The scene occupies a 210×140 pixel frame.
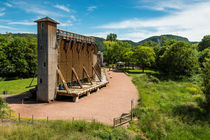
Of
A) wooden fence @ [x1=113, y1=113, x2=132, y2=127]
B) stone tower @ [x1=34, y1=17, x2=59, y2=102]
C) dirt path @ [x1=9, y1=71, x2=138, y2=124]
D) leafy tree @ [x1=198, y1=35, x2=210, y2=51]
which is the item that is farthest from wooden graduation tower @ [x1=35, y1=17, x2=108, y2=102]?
leafy tree @ [x1=198, y1=35, x2=210, y2=51]

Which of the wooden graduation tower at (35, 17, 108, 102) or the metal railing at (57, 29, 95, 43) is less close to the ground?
the metal railing at (57, 29, 95, 43)

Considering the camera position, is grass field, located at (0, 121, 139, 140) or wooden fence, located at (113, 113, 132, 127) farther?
wooden fence, located at (113, 113, 132, 127)

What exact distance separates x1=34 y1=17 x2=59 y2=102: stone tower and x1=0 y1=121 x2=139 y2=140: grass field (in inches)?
300

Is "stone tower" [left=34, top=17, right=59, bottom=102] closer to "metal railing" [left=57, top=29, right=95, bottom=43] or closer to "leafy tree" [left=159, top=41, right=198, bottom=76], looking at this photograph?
"metal railing" [left=57, top=29, right=95, bottom=43]

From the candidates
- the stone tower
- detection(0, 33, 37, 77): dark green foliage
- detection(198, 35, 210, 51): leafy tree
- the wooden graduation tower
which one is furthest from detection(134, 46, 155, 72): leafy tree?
the stone tower

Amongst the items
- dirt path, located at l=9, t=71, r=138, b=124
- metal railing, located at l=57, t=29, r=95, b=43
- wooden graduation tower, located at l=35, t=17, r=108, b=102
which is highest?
metal railing, located at l=57, t=29, r=95, b=43

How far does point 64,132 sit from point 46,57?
10279mm

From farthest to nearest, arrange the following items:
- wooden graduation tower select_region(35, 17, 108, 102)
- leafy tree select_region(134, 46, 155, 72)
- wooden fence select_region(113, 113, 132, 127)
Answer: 1. leafy tree select_region(134, 46, 155, 72)
2. wooden graduation tower select_region(35, 17, 108, 102)
3. wooden fence select_region(113, 113, 132, 127)

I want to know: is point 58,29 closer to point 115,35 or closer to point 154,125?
point 154,125

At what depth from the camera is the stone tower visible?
17.3 meters

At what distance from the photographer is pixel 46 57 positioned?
57.0 feet

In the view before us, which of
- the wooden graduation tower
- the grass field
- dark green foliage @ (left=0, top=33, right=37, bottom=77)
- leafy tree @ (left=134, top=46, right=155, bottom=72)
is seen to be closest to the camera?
the grass field

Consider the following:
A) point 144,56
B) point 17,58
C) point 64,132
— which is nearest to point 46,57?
point 64,132

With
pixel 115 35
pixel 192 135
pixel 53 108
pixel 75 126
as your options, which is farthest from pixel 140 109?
pixel 115 35
